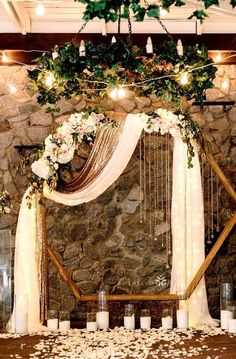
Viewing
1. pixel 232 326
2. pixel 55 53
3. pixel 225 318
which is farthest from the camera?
pixel 225 318

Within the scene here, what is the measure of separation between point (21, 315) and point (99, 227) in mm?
1596

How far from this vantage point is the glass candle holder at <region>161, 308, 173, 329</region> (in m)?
5.84

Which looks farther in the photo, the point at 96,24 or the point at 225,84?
the point at 225,84

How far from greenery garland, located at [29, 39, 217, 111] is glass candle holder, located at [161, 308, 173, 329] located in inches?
82.8

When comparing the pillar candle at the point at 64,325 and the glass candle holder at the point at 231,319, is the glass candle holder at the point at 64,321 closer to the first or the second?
the pillar candle at the point at 64,325

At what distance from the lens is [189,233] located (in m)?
5.93

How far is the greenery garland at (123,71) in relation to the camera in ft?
15.0

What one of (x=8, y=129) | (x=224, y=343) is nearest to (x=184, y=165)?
(x=224, y=343)

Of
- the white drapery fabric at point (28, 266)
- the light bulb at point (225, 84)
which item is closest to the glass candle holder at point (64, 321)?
the white drapery fabric at point (28, 266)

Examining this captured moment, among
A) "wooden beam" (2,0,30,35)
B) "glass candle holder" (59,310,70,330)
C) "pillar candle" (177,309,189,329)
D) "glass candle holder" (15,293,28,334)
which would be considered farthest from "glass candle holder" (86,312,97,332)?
"wooden beam" (2,0,30,35)

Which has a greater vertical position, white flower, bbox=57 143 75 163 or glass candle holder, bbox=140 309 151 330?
white flower, bbox=57 143 75 163

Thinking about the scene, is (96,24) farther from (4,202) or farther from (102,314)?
(102,314)

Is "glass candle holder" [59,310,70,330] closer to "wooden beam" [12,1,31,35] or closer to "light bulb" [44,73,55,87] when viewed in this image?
"light bulb" [44,73,55,87]

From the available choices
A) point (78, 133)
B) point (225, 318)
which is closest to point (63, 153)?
point (78, 133)
